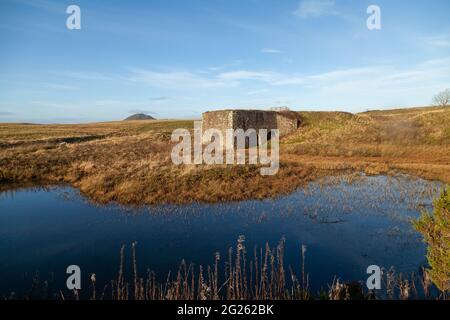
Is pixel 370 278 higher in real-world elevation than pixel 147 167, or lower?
lower

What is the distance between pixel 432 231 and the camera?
7742mm

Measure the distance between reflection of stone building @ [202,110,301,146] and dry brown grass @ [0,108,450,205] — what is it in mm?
2196

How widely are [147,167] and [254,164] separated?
866 centimetres

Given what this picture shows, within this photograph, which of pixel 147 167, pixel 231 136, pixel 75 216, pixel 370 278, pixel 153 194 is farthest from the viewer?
pixel 231 136

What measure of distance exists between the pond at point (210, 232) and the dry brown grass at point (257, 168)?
6.49ft

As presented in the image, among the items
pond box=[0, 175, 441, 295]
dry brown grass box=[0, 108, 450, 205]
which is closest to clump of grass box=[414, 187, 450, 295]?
pond box=[0, 175, 441, 295]

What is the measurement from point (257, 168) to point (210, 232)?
12.4m

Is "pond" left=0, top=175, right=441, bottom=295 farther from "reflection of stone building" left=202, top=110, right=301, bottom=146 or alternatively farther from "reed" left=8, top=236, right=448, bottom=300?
"reflection of stone building" left=202, top=110, right=301, bottom=146

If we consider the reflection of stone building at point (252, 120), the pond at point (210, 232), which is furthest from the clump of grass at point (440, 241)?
the reflection of stone building at point (252, 120)

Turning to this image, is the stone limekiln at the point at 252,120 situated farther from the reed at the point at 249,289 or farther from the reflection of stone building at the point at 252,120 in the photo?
the reed at the point at 249,289

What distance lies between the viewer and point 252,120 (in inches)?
1650

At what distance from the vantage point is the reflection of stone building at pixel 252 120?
40719mm
